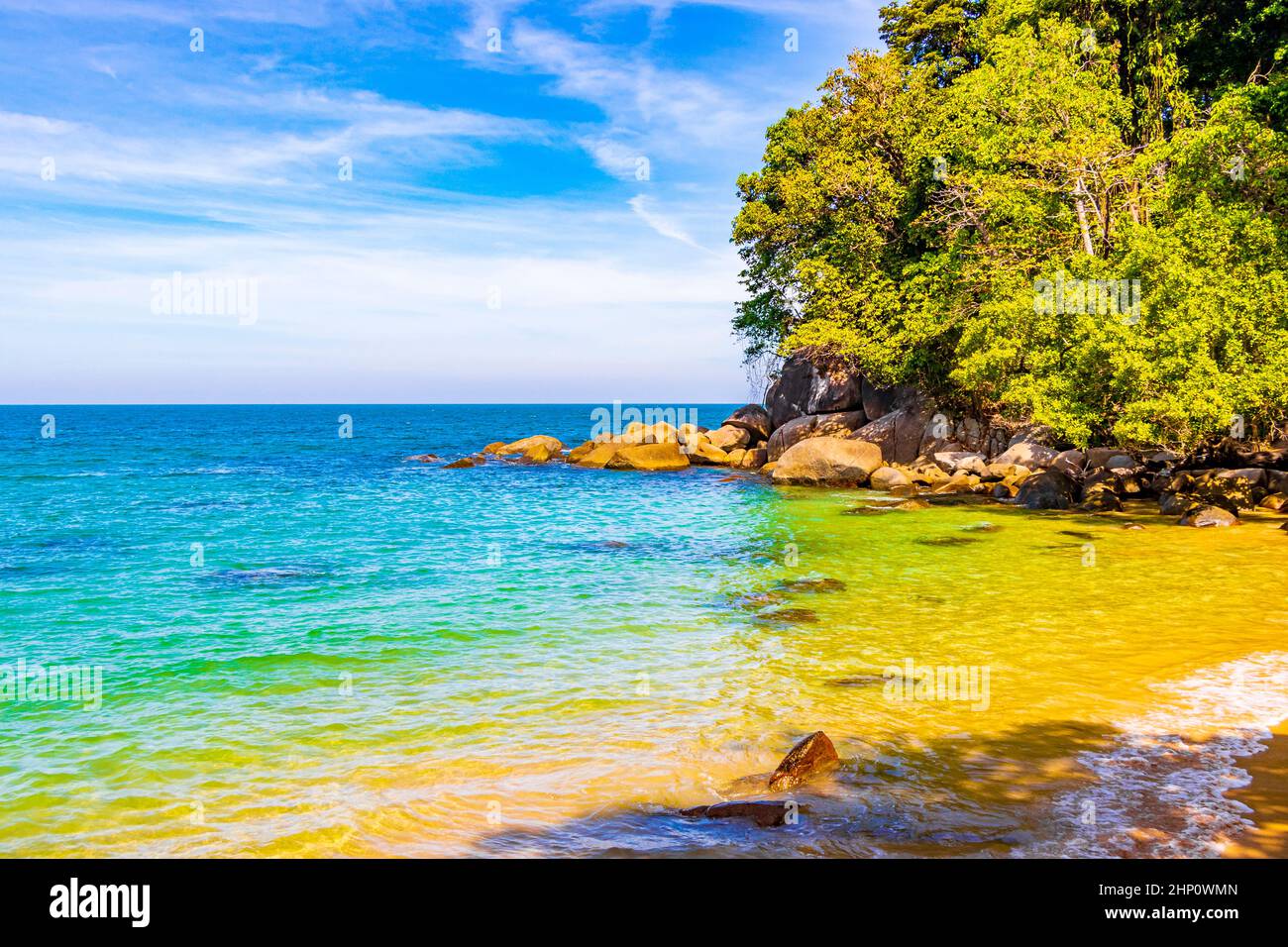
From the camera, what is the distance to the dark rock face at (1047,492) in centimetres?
2809

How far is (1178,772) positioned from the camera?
7965mm

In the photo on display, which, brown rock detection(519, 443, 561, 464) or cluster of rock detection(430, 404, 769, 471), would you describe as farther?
brown rock detection(519, 443, 561, 464)

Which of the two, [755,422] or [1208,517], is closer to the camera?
[1208,517]

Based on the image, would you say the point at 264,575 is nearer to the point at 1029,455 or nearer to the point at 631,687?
the point at 631,687

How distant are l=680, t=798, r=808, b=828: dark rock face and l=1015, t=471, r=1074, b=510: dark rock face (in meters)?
24.0

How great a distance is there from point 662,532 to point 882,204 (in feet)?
67.4

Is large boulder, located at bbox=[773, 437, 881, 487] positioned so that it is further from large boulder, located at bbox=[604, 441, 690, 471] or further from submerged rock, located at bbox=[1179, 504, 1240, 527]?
submerged rock, located at bbox=[1179, 504, 1240, 527]

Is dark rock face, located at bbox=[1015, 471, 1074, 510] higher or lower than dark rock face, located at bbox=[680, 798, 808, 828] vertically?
higher

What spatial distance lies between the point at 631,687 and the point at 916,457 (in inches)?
1183

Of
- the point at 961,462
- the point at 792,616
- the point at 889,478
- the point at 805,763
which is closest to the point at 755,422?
the point at 889,478

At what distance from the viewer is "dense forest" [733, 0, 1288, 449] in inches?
872

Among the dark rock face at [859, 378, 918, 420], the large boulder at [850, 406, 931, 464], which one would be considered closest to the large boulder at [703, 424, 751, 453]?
the dark rock face at [859, 378, 918, 420]

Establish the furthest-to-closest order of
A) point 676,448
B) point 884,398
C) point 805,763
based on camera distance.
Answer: point 676,448
point 884,398
point 805,763

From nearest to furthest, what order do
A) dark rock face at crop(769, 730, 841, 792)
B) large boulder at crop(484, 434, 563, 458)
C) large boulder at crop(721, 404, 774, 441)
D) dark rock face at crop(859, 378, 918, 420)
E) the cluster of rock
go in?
dark rock face at crop(769, 730, 841, 792) < dark rock face at crop(859, 378, 918, 420) < the cluster of rock < large boulder at crop(721, 404, 774, 441) < large boulder at crop(484, 434, 563, 458)
